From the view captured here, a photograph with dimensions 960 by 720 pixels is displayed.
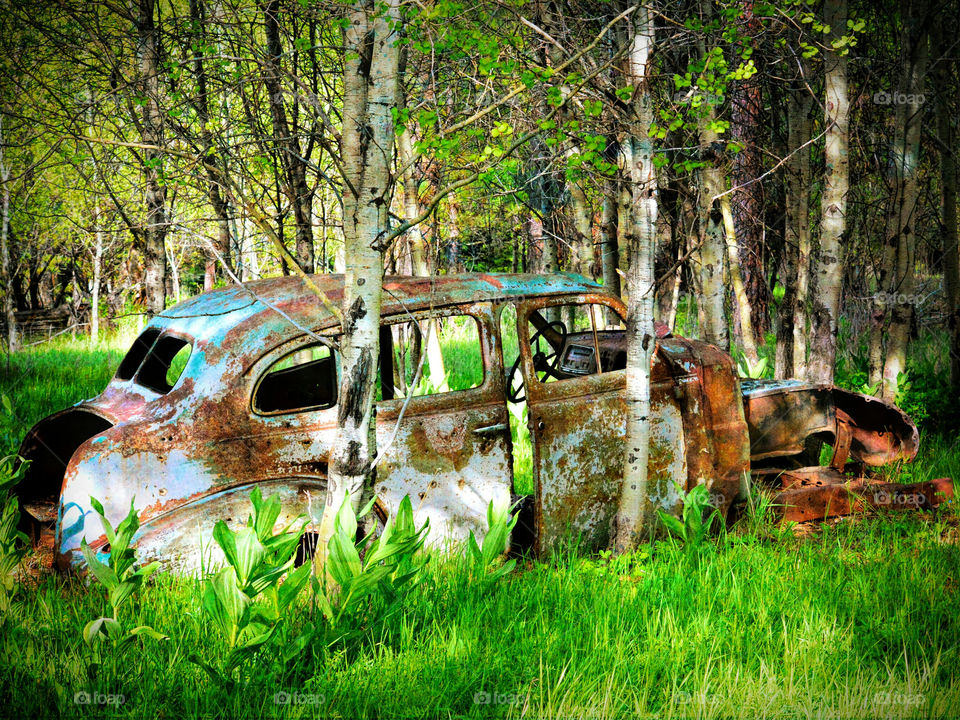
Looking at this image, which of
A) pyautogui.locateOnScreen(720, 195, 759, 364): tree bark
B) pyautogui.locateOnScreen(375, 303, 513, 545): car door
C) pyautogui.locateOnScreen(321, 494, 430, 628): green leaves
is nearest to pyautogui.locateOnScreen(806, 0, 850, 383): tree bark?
pyautogui.locateOnScreen(720, 195, 759, 364): tree bark

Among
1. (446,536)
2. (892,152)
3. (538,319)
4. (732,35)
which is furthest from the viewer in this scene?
(892,152)

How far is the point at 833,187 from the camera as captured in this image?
6.59 meters

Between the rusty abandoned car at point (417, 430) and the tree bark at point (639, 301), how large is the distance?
0.58 feet

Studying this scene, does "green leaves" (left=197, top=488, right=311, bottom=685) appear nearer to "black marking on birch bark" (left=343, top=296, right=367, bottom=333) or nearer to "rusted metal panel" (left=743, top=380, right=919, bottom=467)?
"black marking on birch bark" (left=343, top=296, right=367, bottom=333)

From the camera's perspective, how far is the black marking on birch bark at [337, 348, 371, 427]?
3.62 m

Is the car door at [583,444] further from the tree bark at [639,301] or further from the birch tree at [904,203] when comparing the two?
the birch tree at [904,203]

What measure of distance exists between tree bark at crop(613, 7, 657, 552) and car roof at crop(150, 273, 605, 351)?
0.45 m

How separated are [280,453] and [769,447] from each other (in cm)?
369

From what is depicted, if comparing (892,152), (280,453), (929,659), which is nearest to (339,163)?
(280,453)

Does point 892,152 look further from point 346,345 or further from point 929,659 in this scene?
point 346,345

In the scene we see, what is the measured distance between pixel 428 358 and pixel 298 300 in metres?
4.36

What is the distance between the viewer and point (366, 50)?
371 centimetres

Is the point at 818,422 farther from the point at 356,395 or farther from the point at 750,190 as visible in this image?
the point at 750,190

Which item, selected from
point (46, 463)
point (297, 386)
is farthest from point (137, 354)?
point (297, 386)
